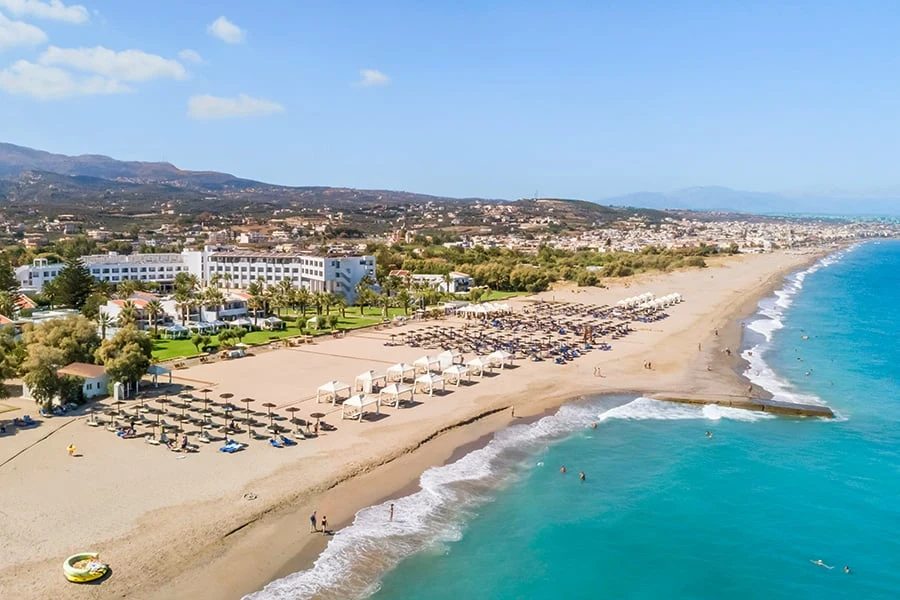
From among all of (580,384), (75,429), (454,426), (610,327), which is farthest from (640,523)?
(610,327)

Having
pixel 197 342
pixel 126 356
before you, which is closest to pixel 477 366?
pixel 126 356

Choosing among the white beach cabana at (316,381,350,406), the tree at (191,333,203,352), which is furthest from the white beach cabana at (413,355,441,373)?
the tree at (191,333,203,352)

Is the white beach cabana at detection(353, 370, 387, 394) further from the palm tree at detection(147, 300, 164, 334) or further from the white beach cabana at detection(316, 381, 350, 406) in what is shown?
the palm tree at detection(147, 300, 164, 334)

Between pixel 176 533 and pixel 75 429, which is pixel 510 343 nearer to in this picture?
pixel 75 429

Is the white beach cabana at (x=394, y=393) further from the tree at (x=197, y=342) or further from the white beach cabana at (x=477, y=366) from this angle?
the tree at (x=197, y=342)

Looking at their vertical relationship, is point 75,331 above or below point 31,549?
above

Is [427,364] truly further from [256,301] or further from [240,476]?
[256,301]
